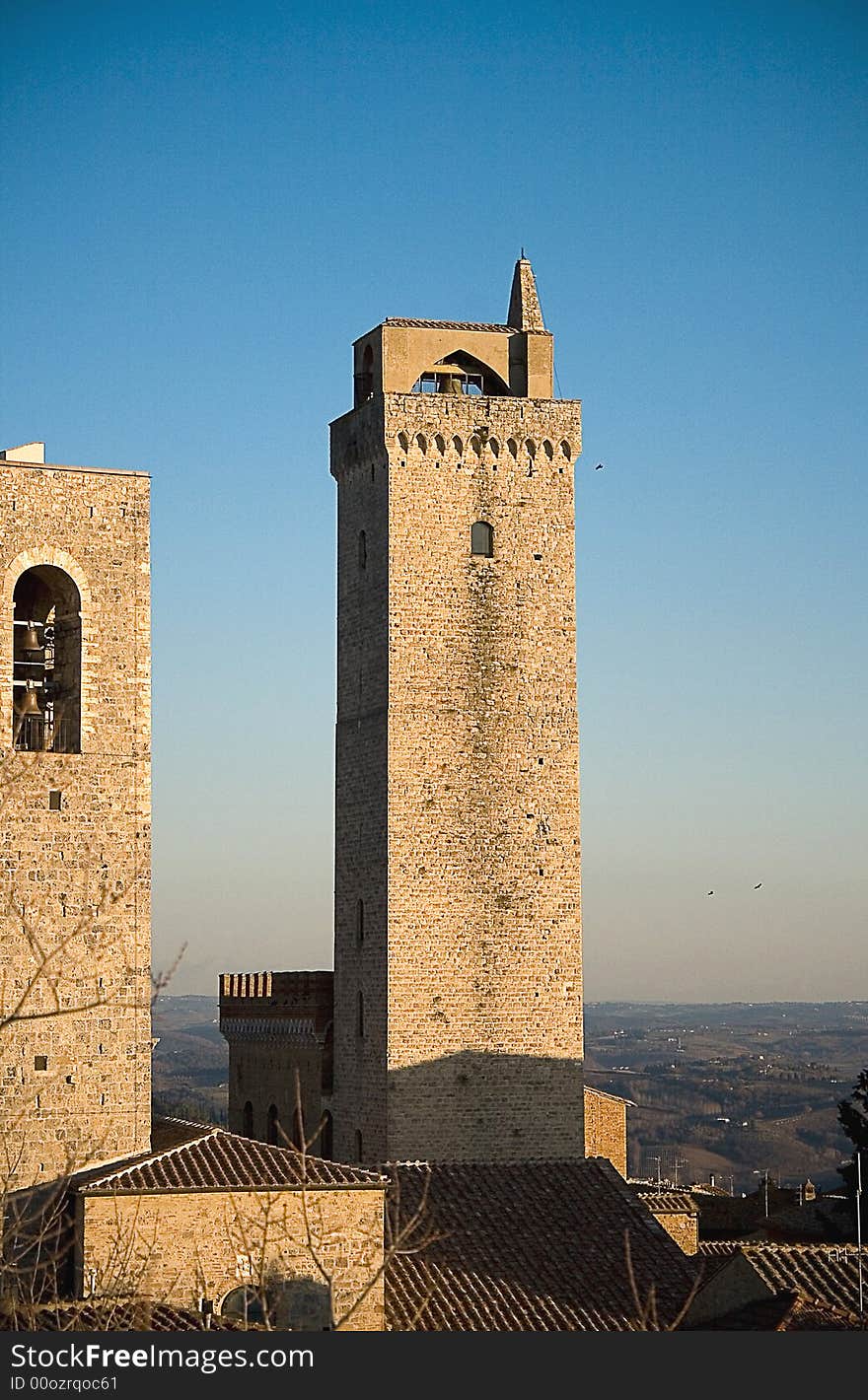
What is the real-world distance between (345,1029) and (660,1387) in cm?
2329

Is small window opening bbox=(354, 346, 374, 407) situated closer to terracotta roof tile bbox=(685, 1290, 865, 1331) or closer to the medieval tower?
the medieval tower

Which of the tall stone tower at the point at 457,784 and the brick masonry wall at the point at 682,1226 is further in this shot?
the tall stone tower at the point at 457,784

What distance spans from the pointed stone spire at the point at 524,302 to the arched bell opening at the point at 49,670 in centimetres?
1265

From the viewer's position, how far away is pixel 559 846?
35875 mm

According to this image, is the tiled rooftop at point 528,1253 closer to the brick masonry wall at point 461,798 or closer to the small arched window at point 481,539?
the brick masonry wall at point 461,798

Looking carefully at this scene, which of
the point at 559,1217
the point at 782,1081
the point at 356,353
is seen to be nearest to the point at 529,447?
the point at 356,353

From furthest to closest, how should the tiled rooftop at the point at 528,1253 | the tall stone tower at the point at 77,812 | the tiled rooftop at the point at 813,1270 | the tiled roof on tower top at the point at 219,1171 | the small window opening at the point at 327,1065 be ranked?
the small window opening at the point at 327,1065 < the tiled rooftop at the point at 813,1270 < the tiled rooftop at the point at 528,1253 < the tall stone tower at the point at 77,812 < the tiled roof on tower top at the point at 219,1171

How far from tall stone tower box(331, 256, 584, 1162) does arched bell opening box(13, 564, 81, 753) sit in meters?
8.27

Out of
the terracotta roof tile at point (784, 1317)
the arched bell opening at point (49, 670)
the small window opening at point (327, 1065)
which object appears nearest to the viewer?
the terracotta roof tile at point (784, 1317)

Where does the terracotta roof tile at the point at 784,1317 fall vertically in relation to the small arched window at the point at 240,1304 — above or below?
below

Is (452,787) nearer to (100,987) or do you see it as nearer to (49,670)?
(49,670)

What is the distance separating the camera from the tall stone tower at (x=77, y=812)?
2638 cm

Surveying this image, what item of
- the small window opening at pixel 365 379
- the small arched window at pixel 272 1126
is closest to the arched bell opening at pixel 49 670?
the small window opening at pixel 365 379

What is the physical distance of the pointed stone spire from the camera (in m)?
38.3
